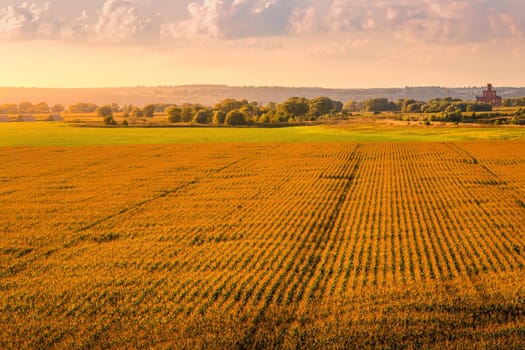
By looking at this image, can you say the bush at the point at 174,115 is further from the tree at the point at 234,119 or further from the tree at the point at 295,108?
the tree at the point at 295,108

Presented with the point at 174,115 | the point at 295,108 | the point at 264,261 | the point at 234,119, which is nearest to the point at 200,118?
the point at 174,115

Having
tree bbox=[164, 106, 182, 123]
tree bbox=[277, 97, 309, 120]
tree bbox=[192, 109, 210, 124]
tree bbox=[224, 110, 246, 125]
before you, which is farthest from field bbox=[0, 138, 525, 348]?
tree bbox=[277, 97, 309, 120]

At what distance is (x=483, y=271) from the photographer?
18406 millimetres

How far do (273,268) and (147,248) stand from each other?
5.81 metres

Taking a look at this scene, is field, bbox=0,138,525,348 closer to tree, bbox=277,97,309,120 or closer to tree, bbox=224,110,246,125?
tree, bbox=224,110,246,125

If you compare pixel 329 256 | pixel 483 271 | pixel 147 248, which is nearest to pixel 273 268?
pixel 329 256

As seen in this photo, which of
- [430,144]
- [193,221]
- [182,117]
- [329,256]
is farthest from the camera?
[182,117]

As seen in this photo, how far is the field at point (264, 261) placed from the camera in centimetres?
1389

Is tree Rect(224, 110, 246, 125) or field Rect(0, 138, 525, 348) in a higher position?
tree Rect(224, 110, 246, 125)

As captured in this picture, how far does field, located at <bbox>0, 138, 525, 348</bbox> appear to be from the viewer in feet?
45.6

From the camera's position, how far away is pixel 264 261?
19.6 meters

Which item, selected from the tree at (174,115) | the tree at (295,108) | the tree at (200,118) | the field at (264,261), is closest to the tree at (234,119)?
the tree at (200,118)

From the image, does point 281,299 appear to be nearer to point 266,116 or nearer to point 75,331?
point 75,331

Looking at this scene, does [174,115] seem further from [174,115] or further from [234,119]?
[234,119]
